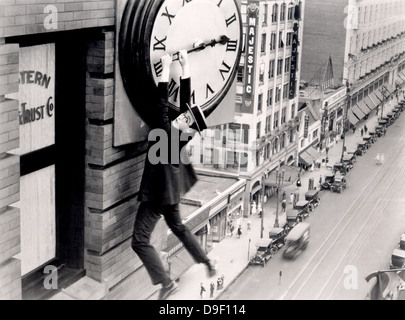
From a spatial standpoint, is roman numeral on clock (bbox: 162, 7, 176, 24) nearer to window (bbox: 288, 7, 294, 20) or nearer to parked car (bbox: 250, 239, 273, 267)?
parked car (bbox: 250, 239, 273, 267)

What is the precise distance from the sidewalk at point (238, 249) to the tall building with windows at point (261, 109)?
353 millimetres

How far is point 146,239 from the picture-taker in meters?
4.11

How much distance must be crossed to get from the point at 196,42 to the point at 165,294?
5.12ft

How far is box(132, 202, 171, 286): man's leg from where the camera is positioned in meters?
4.09

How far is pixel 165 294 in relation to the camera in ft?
13.7

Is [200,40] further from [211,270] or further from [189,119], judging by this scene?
[211,270]

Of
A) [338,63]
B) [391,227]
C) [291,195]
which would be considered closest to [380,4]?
[291,195]

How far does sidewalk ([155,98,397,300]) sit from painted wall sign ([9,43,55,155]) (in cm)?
124

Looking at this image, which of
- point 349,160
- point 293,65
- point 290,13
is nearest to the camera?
point 290,13

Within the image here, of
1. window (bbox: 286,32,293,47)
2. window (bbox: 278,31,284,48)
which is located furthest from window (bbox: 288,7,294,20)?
window (bbox: 278,31,284,48)

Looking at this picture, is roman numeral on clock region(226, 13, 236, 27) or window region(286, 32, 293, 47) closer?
roman numeral on clock region(226, 13, 236, 27)

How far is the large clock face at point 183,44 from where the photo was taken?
12.8 ft

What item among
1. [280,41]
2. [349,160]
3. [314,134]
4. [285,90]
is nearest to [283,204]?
[314,134]

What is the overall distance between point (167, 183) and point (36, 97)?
888 millimetres
